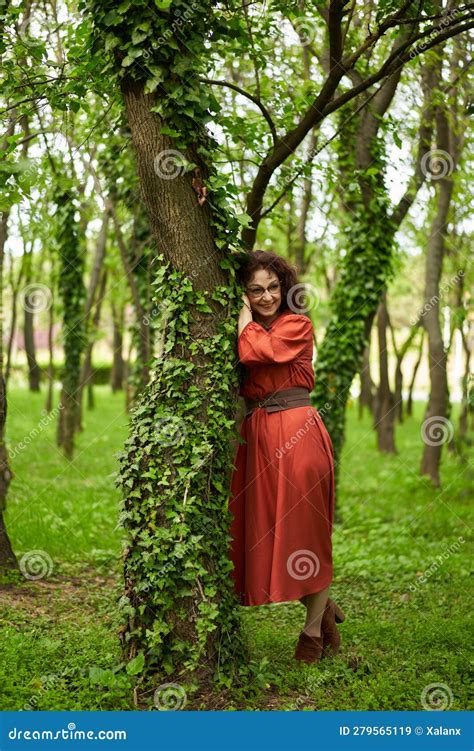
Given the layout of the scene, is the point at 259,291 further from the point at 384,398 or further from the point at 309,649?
the point at 384,398

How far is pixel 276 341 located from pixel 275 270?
0.51m

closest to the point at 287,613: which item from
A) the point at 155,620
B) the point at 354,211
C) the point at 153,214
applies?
the point at 155,620

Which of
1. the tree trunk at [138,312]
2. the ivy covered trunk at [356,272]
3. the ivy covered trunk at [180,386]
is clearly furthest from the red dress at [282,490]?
the tree trunk at [138,312]

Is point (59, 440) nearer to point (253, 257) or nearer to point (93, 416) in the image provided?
point (93, 416)

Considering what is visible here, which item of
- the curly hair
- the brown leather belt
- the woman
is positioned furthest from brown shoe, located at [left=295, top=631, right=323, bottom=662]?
the curly hair

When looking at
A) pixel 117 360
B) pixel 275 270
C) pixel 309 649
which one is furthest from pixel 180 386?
pixel 117 360

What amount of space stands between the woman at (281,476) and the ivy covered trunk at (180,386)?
31 cm

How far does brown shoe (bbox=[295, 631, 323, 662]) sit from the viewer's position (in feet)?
16.4

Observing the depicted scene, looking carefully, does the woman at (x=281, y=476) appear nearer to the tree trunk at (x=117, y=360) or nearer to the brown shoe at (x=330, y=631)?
the brown shoe at (x=330, y=631)

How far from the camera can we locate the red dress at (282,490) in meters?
4.85

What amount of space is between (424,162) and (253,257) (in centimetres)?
626

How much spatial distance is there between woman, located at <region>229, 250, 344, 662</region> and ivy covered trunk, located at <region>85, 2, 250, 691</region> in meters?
0.31

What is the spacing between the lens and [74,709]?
409 centimetres

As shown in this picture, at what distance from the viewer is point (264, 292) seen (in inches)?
194
